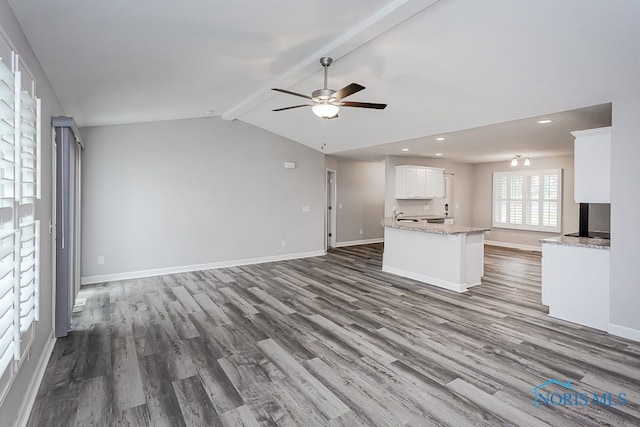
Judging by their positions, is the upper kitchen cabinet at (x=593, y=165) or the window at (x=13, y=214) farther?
the upper kitchen cabinet at (x=593, y=165)

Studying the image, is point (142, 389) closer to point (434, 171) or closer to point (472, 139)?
point (472, 139)

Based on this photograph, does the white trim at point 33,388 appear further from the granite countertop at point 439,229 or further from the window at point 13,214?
the granite countertop at point 439,229

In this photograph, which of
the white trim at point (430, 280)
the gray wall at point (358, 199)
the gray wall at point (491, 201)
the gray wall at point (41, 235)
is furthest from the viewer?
the gray wall at point (358, 199)

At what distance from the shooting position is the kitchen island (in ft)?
15.9

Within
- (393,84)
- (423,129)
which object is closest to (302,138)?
(423,129)

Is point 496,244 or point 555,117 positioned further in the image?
point 496,244

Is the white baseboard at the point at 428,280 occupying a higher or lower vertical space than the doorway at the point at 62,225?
lower

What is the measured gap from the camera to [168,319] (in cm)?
378

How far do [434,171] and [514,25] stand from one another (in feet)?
17.7

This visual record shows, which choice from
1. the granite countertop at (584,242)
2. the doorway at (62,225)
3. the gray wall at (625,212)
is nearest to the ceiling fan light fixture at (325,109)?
the doorway at (62,225)

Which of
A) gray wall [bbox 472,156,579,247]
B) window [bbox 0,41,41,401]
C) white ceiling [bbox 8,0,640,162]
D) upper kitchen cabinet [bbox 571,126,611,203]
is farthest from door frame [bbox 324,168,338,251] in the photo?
window [bbox 0,41,41,401]

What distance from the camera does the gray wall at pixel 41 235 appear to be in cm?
180

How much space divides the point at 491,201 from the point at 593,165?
5.98 meters

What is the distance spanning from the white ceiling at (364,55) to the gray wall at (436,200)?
2613 mm
